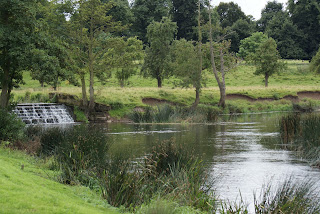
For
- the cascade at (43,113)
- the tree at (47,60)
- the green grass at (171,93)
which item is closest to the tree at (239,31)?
the green grass at (171,93)

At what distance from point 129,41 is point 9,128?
98.5 feet

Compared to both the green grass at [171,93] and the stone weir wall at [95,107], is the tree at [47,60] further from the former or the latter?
the stone weir wall at [95,107]

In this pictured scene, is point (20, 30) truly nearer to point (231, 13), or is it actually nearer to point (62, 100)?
point (62, 100)

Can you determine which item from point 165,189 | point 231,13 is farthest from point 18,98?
point 231,13

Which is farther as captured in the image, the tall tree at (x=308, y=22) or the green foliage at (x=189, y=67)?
the tall tree at (x=308, y=22)

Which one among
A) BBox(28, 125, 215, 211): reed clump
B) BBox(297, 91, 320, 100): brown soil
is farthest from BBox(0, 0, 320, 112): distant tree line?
BBox(28, 125, 215, 211): reed clump

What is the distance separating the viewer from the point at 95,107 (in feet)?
134

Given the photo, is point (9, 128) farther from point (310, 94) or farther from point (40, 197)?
point (310, 94)

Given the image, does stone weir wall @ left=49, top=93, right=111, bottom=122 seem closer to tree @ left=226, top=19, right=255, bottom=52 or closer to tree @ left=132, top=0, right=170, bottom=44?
tree @ left=132, top=0, right=170, bottom=44

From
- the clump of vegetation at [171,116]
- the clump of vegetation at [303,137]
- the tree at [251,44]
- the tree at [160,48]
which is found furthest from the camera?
the tree at [251,44]

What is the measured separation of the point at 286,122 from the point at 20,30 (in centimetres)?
1273

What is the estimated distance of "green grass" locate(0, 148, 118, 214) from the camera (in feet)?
20.4

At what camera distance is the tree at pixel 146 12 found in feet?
292

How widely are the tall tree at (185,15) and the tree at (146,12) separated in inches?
116
